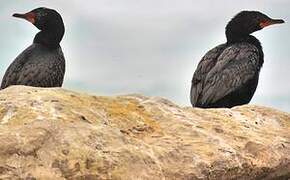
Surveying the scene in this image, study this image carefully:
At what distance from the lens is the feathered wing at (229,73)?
37.1 feet

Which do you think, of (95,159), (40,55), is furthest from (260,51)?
(95,159)

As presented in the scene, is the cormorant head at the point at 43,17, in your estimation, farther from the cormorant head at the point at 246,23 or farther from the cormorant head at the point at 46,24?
the cormorant head at the point at 246,23

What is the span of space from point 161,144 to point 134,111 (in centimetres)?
65

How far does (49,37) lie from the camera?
518 inches

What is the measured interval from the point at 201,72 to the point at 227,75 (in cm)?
49

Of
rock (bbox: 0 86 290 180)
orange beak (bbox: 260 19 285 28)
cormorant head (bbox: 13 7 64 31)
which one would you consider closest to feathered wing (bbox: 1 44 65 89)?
cormorant head (bbox: 13 7 64 31)

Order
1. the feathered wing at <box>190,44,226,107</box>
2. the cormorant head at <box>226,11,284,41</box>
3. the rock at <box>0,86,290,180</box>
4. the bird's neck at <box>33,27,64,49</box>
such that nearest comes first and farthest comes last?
the rock at <box>0,86,290,180</box>, the feathered wing at <box>190,44,226,107</box>, the cormorant head at <box>226,11,284,41</box>, the bird's neck at <box>33,27,64,49</box>

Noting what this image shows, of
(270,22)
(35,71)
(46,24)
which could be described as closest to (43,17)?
(46,24)

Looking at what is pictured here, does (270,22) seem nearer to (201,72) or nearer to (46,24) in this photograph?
(201,72)

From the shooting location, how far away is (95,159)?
227 inches

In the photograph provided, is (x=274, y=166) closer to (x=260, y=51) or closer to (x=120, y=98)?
(x=120, y=98)

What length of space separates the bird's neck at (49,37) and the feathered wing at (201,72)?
308cm

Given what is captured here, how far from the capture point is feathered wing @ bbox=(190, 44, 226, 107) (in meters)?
11.5

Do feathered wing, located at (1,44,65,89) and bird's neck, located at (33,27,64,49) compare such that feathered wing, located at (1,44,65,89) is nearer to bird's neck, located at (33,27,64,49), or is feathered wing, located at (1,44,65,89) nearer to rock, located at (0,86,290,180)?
bird's neck, located at (33,27,64,49)
